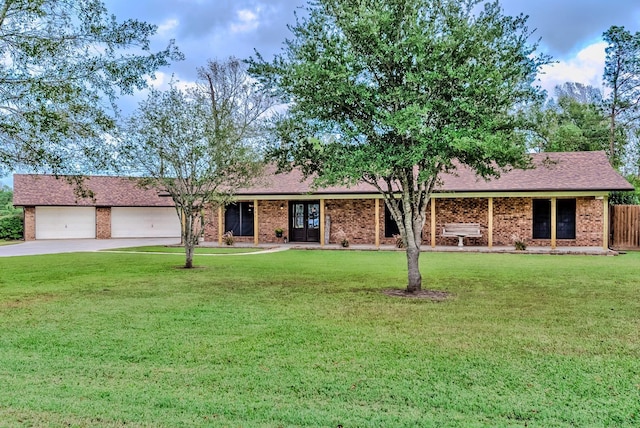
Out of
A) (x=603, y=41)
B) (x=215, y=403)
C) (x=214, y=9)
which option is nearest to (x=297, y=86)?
(x=215, y=403)

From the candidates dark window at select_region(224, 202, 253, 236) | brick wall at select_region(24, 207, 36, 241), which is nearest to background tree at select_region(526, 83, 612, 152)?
dark window at select_region(224, 202, 253, 236)

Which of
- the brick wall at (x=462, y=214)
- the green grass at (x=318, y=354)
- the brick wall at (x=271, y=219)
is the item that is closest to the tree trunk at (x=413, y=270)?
the green grass at (x=318, y=354)

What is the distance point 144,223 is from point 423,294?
2514 centimetres

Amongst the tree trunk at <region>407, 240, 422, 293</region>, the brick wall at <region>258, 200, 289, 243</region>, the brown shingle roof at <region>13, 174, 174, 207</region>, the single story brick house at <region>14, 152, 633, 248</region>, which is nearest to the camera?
the tree trunk at <region>407, 240, 422, 293</region>

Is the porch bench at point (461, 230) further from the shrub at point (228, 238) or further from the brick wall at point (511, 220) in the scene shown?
the shrub at point (228, 238)

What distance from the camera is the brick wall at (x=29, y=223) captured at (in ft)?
88.9

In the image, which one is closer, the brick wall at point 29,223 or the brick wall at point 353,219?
the brick wall at point 353,219

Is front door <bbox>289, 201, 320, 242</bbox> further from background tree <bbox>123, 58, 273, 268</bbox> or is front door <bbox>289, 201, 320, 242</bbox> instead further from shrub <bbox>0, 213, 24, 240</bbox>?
shrub <bbox>0, 213, 24, 240</bbox>

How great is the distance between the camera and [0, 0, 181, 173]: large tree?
23.9ft

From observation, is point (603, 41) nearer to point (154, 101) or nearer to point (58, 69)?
point (154, 101)

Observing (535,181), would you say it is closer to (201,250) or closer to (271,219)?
(271,219)

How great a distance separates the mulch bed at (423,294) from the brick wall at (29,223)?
25396 millimetres

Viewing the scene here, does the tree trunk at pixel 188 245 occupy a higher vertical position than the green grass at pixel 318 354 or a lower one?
higher

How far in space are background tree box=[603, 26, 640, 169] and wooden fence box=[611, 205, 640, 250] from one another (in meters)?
9.67
